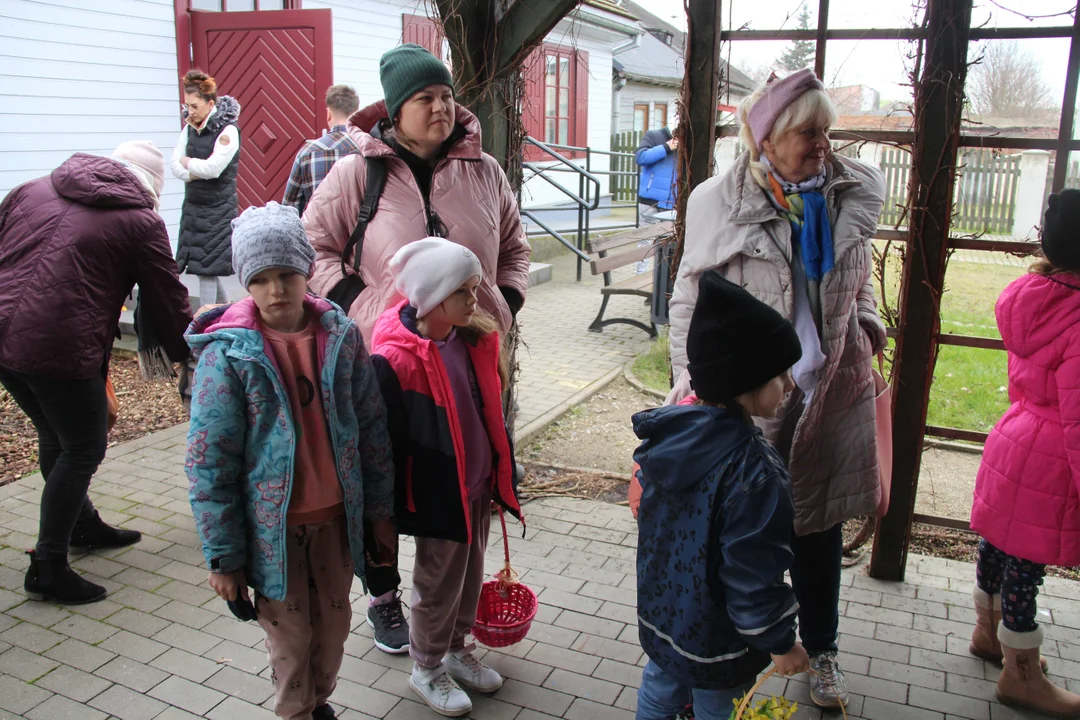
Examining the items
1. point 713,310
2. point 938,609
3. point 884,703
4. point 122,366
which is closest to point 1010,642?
point 884,703

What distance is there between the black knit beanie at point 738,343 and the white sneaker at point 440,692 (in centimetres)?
147

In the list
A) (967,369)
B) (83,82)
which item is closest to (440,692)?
(967,369)

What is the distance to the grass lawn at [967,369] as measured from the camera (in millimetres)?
5707

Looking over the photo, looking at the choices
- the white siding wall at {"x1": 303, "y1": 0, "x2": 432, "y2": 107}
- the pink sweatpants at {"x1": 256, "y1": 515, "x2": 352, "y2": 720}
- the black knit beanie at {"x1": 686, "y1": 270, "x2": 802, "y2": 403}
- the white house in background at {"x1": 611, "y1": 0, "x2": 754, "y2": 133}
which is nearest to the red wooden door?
the white siding wall at {"x1": 303, "y1": 0, "x2": 432, "y2": 107}

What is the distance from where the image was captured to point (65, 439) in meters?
3.63

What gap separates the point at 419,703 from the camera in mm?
3029

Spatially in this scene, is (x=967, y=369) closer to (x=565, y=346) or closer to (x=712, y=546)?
(x=565, y=346)

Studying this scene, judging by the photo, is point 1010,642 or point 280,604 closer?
point 280,604

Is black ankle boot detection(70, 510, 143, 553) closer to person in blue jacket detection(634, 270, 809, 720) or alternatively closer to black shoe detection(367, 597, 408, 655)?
black shoe detection(367, 597, 408, 655)

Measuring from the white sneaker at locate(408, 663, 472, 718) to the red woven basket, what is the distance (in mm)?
187

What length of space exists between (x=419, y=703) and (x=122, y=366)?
5258 mm

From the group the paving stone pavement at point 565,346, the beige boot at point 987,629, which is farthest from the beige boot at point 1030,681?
the paving stone pavement at point 565,346

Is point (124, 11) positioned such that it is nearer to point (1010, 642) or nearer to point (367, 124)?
point (367, 124)

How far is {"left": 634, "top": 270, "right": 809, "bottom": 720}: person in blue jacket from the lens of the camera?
205cm
